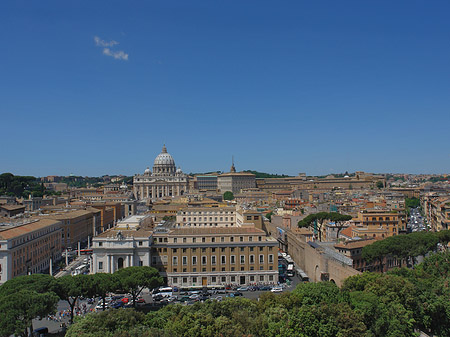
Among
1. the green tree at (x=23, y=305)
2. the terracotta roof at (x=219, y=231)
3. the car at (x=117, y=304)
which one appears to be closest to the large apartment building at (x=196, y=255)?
the terracotta roof at (x=219, y=231)

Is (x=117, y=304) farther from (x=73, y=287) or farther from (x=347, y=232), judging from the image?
(x=347, y=232)

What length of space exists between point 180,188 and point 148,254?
12526 cm

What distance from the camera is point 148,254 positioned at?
3800 centimetres

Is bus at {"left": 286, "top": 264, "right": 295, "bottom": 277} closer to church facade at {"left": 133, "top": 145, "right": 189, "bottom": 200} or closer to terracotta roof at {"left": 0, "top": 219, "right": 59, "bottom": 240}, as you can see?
terracotta roof at {"left": 0, "top": 219, "right": 59, "bottom": 240}

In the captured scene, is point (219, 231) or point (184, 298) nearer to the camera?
point (184, 298)

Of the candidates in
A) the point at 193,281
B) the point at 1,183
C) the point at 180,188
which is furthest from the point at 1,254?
the point at 180,188

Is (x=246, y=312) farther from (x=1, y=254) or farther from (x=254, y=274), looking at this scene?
(x=1, y=254)

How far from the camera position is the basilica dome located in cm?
17025

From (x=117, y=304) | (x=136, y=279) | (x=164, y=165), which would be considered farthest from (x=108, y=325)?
(x=164, y=165)

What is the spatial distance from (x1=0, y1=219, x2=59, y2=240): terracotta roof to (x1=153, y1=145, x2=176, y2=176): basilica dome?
379ft

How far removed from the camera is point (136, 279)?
3080 cm

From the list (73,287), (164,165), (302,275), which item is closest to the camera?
(73,287)

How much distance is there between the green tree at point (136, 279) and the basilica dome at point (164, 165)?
449 feet

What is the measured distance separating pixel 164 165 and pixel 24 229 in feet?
417
